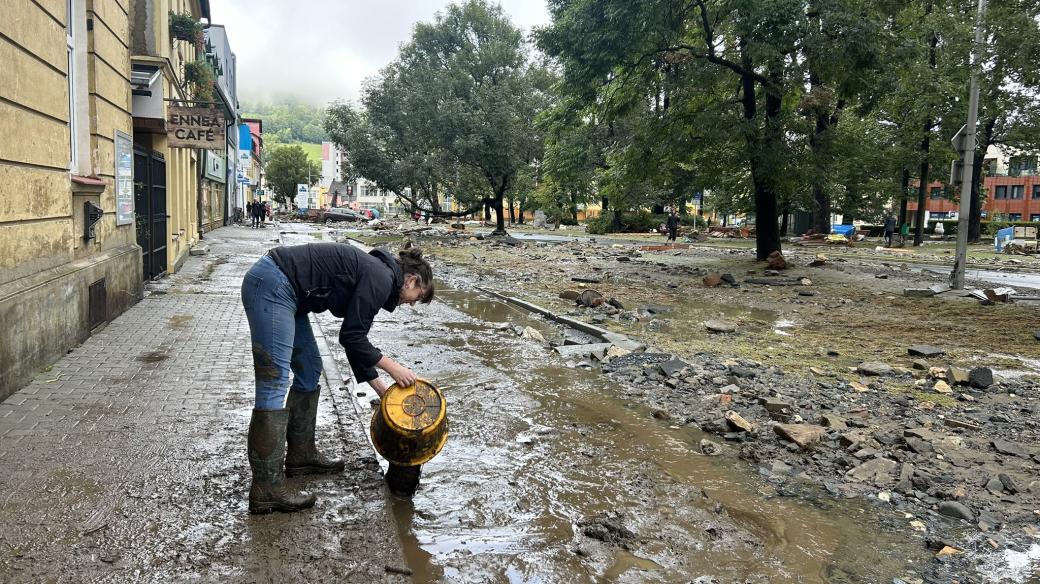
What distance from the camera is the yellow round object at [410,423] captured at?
12.1ft

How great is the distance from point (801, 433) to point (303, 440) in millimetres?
3394

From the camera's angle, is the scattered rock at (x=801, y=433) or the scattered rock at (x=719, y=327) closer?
the scattered rock at (x=801, y=433)

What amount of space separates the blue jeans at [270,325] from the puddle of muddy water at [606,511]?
955 mm

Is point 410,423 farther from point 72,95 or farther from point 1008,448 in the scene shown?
point 72,95

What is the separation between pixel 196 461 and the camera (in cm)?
→ 434

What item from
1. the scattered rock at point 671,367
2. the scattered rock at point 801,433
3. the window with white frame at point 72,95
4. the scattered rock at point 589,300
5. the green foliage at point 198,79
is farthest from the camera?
the green foliage at point 198,79

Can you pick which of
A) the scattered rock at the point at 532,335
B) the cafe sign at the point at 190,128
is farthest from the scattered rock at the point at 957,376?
the cafe sign at the point at 190,128

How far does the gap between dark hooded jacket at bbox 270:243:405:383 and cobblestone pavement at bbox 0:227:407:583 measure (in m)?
0.86

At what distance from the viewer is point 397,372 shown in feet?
11.8

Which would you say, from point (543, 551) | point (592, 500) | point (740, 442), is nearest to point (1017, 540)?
point (740, 442)

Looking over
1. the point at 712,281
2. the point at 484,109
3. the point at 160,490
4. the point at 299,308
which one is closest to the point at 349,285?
the point at 299,308

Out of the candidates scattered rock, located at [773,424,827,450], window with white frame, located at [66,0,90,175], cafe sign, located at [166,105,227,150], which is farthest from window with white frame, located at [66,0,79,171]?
scattered rock, located at [773,424,827,450]

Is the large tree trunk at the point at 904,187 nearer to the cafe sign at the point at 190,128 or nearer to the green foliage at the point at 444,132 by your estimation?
the green foliage at the point at 444,132

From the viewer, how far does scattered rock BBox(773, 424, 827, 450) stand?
16.2ft
